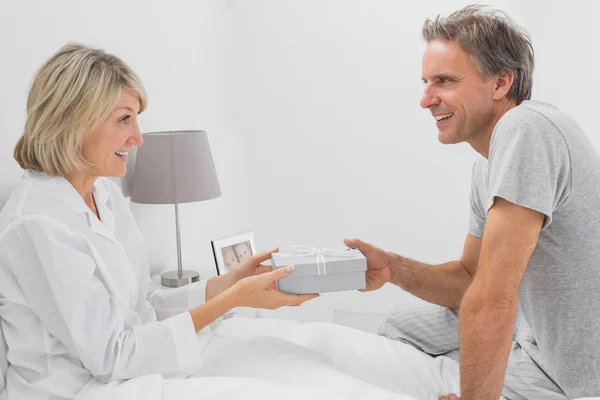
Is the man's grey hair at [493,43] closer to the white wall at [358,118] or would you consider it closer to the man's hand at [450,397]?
the man's hand at [450,397]

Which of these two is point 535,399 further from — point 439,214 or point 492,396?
point 439,214

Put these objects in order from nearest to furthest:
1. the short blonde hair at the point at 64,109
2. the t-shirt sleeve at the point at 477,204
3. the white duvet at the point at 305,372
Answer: the white duvet at the point at 305,372
the short blonde hair at the point at 64,109
the t-shirt sleeve at the point at 477,204

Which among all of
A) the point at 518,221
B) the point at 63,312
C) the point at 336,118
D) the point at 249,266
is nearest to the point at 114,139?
the point at 63,312

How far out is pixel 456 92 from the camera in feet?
5.64

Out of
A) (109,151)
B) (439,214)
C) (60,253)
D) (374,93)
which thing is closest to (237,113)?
(374,93)

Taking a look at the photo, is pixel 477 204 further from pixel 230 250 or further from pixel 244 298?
pixel 230 250

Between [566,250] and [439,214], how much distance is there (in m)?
2.07

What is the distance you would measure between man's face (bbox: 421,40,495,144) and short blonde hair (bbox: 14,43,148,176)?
903 mm

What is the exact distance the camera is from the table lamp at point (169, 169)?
2253 millimetres

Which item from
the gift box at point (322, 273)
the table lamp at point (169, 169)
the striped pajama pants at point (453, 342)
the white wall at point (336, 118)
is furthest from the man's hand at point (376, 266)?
the white wall at point (336, 118)

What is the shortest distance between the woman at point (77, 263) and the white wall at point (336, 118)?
139 centimetres

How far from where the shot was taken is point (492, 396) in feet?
4.54

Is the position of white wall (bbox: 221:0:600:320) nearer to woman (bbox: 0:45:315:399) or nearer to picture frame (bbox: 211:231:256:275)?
picture frame (bbox: 211:231:256:275)

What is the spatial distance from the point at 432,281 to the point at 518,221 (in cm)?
68
